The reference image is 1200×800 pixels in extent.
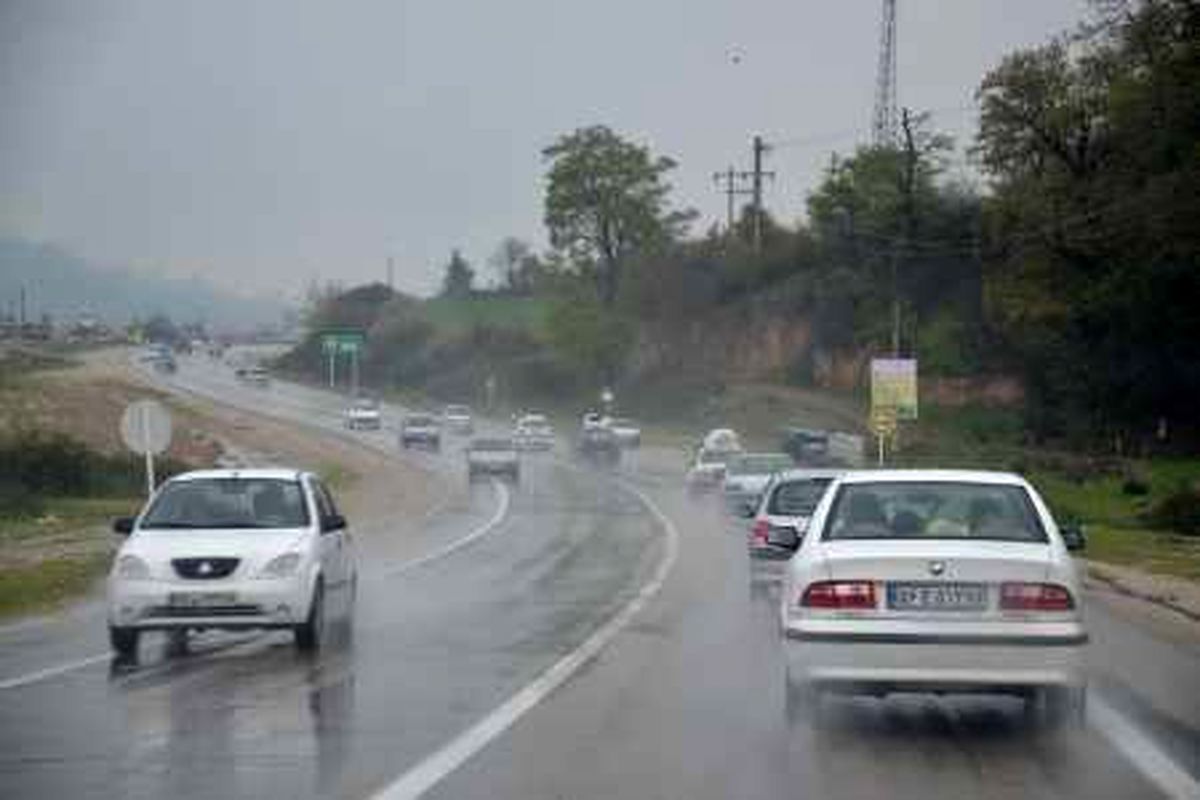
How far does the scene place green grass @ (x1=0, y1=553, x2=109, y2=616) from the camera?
2692cm

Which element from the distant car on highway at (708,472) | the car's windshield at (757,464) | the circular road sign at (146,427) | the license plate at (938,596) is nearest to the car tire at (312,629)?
the license plate at (938,596)

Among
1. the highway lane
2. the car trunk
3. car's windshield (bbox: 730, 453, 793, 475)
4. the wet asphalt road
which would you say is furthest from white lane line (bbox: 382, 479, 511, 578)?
the car trunk

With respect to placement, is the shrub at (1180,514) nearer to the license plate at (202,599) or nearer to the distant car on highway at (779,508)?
the distant car on highway at (779,508)

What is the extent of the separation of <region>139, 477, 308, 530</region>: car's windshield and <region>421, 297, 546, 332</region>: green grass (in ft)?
393

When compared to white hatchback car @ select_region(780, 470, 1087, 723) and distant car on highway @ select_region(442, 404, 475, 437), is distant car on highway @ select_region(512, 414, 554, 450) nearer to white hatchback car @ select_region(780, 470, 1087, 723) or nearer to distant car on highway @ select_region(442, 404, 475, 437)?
distant car on highway @ select_region(442, 404, 475, 437)

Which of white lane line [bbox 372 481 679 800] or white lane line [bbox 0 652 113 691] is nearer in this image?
white lane line [bbox 372 481 679 800]

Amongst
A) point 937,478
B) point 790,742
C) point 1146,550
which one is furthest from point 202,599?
point 1146,550

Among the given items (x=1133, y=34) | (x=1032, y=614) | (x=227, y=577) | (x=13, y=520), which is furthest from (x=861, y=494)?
(x=1133, y=34)

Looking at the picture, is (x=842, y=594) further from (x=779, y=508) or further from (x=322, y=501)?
(x=779, y=508)

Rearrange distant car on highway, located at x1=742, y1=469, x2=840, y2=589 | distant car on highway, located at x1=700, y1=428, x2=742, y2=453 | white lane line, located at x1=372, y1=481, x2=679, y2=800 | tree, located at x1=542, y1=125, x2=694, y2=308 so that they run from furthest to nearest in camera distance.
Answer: tree, located at x1=542, y1=125, x2=694, y2=308, distant car on highway, located at x1=700, y1=428, x2=742, y2=453, distant car on highway, located at x1=742, y1=469, x2=840, y2=589, white lane line, located at x1=372, y1=481, x2=679, y2=800

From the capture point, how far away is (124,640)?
1891cm

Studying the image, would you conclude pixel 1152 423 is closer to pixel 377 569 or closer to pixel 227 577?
pixel 377 569

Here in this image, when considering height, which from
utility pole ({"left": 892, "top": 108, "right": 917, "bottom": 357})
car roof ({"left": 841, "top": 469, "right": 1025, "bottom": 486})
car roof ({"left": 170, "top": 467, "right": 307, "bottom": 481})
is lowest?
car roof ({"left": 170, "top": 467, "right": 307, "bottom": 481})

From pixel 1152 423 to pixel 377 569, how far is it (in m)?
54.7
